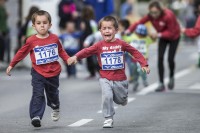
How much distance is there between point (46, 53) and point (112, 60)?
0.87 m

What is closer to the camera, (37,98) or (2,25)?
(37,98)

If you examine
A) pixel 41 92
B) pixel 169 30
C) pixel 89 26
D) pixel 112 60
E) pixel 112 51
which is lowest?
pixel 89 26

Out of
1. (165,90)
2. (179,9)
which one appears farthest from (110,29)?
(179,9)

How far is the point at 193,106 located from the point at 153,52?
21.0 m

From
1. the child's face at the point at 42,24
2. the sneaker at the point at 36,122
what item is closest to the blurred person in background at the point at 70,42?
the child's face at the point at 42,24

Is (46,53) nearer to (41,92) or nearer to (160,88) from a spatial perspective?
(41,92)

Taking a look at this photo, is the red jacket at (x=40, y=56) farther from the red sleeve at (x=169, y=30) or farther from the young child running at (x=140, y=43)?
the young child running at (x=140, y=43)

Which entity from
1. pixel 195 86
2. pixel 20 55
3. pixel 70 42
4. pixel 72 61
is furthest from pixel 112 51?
pixel 70 42

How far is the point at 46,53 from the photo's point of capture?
1314 centimetres

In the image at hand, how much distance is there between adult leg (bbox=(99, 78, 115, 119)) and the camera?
Result: 13.1 metres

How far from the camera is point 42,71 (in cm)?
1325

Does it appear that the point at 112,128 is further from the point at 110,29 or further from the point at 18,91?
the point at 18,91

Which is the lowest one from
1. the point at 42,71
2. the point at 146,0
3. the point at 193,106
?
the point at 146,0

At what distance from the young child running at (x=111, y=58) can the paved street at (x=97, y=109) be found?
0.44 meters
